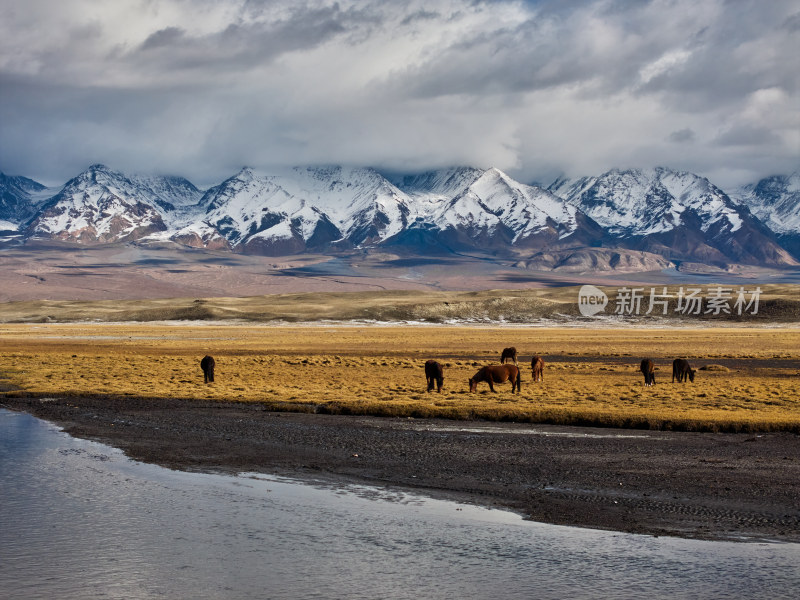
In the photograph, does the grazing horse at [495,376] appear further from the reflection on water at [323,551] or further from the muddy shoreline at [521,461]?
the reflection on water at [323,551]

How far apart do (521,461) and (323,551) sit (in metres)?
9.09

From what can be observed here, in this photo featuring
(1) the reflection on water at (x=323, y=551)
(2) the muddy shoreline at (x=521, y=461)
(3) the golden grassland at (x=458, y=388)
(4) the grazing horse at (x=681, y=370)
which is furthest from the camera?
(4) the grazing horse at (x=681, y=370)

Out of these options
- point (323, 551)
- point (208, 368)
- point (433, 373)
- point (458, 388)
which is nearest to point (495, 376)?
point (433, 373)

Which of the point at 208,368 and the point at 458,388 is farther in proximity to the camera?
the point at 208,368

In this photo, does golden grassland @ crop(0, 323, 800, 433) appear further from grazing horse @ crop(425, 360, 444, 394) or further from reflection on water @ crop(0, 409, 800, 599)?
reflection on water @ crop(0, 409, 800, 599)

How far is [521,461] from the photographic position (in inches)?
909

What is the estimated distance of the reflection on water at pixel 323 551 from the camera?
43.7ft

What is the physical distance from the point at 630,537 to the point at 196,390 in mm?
29567

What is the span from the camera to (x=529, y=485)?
20203 millimetres

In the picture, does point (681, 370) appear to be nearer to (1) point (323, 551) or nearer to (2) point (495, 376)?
(2) point (495, 376)

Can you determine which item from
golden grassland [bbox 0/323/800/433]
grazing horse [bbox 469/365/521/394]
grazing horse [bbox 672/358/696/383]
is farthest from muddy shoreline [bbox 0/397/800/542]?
grazing horse [bbox 672/358/696/383]

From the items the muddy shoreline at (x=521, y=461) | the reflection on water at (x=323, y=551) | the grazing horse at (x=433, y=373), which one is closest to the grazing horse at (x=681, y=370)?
the grazing horse at (x=433, y=373)

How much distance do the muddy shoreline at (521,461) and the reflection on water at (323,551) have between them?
132 cm

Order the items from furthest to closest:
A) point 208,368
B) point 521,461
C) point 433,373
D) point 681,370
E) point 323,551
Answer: point 208,368 < point 681,370 < point 433,373 < point 521,461 < point 323,551
